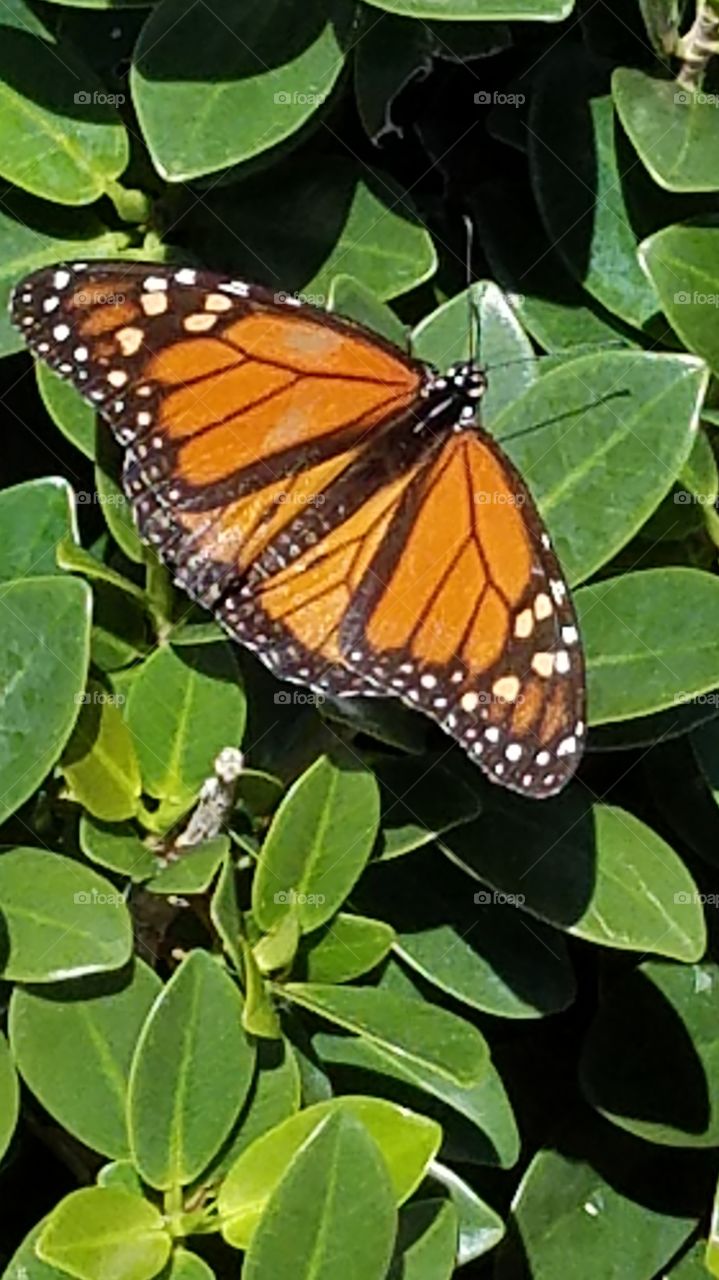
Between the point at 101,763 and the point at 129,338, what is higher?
the point at 129,338

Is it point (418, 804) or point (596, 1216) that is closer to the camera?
point (418, 804)

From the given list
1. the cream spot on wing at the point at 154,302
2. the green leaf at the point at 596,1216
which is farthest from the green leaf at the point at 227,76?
the green leaf at the point at 596,1216

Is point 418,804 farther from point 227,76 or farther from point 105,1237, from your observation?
point 227,76

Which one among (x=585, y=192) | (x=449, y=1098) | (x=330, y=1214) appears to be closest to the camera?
(x=330, y=1214)

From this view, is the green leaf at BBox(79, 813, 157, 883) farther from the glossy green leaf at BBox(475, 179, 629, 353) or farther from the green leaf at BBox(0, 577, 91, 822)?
the glossy green leaf at BBox(475, 179, 629, 353)

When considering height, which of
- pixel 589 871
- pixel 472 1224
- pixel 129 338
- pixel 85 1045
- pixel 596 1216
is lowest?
pixel 596 1216

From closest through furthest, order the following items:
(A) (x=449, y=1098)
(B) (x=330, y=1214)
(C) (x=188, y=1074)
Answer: (B) (x=330, y=1214), (C) (x=188, y=1074), (A) (x=449, y=1098)

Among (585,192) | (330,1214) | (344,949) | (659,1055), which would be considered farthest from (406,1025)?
(585,192)
